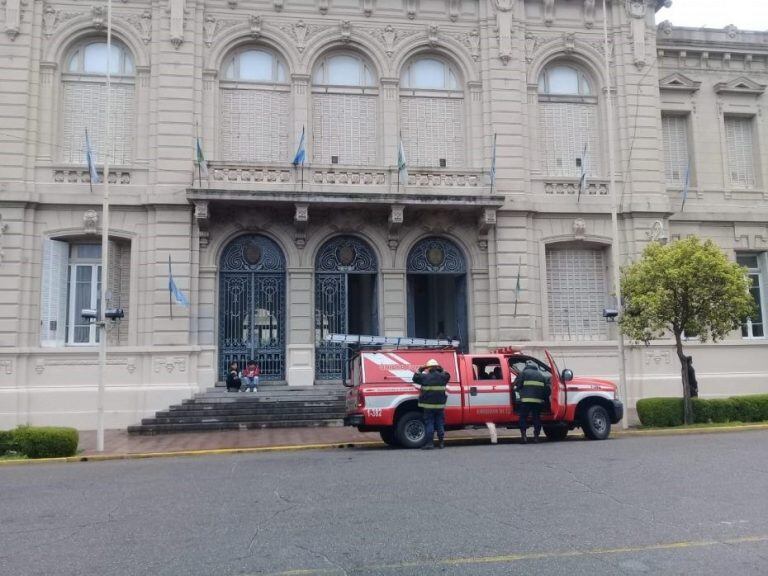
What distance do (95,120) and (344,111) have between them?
286 inches

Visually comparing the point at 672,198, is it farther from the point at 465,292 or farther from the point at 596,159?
the point at 465,292

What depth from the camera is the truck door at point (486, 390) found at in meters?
14.5

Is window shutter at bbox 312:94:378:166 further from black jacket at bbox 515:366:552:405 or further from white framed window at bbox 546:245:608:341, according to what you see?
black jacket at bbox 515:366:552:405

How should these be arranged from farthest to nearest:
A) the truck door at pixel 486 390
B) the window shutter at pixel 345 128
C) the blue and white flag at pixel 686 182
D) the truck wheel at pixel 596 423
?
1. the blue and white flag at pixel 686 182
2. the window shutter at pixel 345 128
3. the truck wheel at pixel 596 423
4. the truck door at pixel 486 390

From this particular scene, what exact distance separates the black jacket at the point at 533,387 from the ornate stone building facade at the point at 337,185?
660cm

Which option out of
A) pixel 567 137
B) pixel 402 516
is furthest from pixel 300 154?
pixel 402 516

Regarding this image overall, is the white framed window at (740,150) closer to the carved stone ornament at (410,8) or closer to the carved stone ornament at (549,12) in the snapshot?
the carved stone ornament at (549,12)

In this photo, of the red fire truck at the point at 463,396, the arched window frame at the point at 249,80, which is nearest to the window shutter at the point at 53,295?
the arched window frame at the point at 249,80

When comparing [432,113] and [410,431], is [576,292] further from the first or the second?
[410,431]

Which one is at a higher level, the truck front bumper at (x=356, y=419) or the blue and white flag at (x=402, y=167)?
the blue and white flag at (x=402, y=167)

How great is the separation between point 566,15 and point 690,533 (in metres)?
19.7

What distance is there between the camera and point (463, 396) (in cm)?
1443

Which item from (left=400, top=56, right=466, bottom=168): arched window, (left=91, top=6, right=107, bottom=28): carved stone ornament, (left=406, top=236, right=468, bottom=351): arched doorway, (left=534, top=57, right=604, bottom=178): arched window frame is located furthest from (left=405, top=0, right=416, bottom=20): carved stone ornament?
(left=91, top=6, right=107, bottom=28): carved stone ornament

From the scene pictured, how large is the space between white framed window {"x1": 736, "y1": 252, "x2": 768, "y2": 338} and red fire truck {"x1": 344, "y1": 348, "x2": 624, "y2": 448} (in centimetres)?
1069
